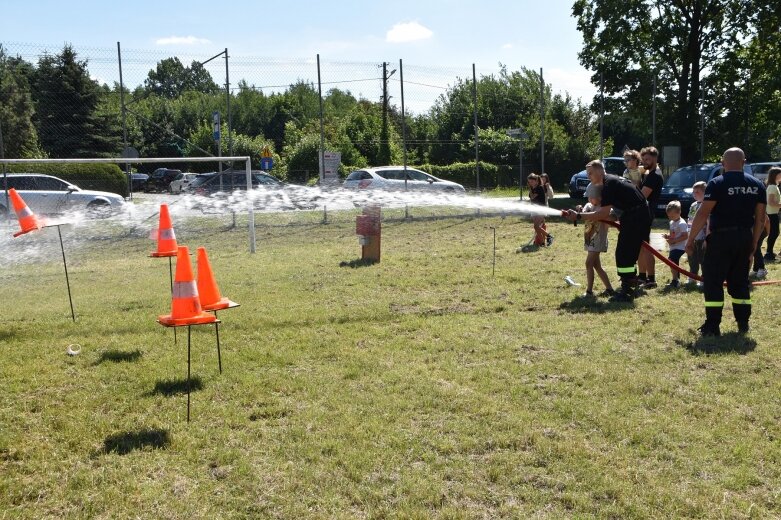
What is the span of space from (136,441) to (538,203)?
39.6 ft

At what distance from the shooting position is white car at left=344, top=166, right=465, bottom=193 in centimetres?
2336

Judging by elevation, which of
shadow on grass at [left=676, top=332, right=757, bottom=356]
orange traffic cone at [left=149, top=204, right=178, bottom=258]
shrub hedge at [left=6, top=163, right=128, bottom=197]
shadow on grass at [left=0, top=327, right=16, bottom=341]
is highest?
shrub hedge at [left=6, top=163, right=128, bottom=197]

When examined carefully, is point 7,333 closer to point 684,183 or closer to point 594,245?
point 594,245

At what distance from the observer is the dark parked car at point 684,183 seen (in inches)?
805

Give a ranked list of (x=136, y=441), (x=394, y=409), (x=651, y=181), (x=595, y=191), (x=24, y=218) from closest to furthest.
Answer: (x=136, y=441)
(x=394, y=409)
(x=24, y=218)
(x=595, y=191)
(x=651, y=181)

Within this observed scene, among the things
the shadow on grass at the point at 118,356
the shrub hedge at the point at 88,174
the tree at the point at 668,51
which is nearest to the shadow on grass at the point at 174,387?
the shadow on grass at the point at 118,356

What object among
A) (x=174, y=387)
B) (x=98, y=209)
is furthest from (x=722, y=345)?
(x=98, y=209)

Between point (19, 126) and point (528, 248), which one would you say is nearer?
point (528, 248)

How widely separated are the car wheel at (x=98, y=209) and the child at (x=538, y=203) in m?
9.13

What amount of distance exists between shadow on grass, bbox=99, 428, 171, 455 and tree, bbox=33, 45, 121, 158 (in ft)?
53.7

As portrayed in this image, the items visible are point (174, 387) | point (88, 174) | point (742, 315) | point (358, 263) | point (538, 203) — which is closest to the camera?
point (174, 387)

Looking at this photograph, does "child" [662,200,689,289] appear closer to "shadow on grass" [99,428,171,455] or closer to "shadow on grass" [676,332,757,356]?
"shadow on grass" [676,332,757,356]

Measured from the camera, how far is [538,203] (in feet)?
51.0

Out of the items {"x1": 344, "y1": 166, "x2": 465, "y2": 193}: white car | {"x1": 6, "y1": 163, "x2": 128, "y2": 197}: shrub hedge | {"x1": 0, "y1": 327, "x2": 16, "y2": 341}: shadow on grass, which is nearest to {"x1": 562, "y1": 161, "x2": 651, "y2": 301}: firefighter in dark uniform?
{"x1": 0, "y1": 327, "x2": 16, "y2": 341}: shadow on grass
